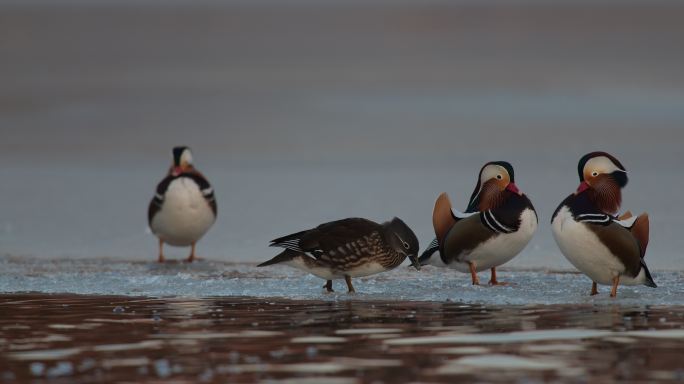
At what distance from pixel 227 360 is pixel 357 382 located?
0.88 metres

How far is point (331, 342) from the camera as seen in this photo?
21.6 ft

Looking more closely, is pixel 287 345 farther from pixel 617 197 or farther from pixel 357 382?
pixel 617 197

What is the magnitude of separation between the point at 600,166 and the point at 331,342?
3429mm

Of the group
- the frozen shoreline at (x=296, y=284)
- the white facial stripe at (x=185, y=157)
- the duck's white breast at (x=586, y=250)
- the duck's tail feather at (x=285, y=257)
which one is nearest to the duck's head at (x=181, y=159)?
the white facial stripe at (x=185, y=157)

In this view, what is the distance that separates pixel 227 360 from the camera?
598 centimetres

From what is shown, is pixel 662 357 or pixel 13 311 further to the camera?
pixel 13 311

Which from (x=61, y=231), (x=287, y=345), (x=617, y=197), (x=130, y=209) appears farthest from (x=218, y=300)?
(x=130, y=209)

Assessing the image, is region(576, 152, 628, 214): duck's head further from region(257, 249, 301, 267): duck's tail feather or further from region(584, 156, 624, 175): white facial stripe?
region(257, 249, 301, 267): duck's tail feather

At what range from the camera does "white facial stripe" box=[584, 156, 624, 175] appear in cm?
912

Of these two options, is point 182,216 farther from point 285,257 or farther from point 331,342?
point 331,342

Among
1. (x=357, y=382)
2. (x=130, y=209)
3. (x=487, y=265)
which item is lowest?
(x=357, y=382)

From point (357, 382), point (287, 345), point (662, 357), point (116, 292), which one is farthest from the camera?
point (116, 292)

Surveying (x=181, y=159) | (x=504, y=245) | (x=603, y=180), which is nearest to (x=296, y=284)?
(x=504, y=245)

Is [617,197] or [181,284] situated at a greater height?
[617,197]
